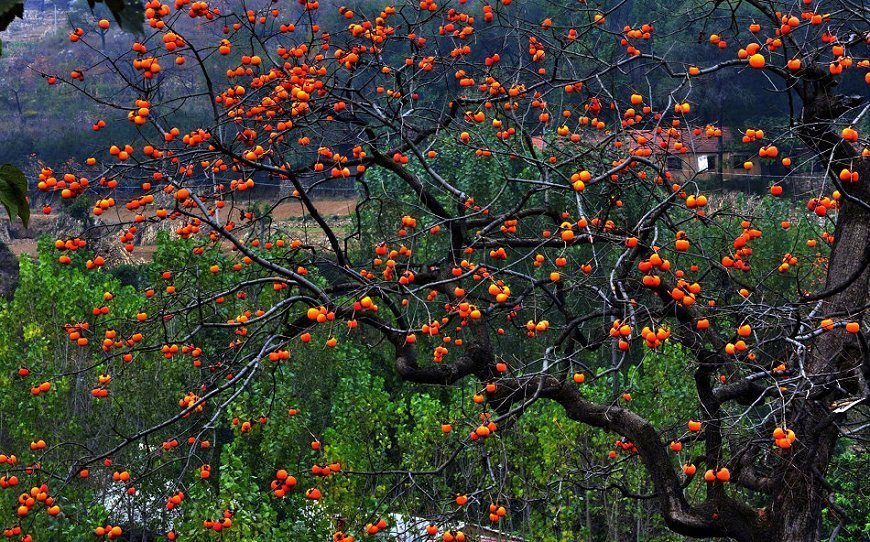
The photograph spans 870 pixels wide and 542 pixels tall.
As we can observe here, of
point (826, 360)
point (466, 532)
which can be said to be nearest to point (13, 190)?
point (826, 360)

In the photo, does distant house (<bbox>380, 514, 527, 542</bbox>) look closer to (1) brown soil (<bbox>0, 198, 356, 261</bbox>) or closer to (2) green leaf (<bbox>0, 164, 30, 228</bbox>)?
(2) green leaf (<bbox>0, 164, 30, 228</bbox>)

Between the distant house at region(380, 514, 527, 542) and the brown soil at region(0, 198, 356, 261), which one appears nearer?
the distant house at region(380, 514, 527, 542)

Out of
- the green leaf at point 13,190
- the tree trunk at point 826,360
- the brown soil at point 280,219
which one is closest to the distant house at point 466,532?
the tree trunk at point 826,360

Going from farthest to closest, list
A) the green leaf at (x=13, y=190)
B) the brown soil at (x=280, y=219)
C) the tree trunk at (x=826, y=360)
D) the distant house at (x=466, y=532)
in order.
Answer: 1. the brown soil at (x=280, y=219)
2. the distant house at (x=466, y=532)
3. the tree trunk at (x=826, y=360)
4. the green leaf at (x=13, y=190)

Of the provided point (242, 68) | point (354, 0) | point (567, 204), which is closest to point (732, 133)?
point (354, 0)

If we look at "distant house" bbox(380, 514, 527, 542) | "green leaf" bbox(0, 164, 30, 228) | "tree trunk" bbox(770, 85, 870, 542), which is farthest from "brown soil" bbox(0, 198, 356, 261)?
"green leaf" bbox(0, 164, 30, 228)

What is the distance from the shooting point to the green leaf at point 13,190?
5.06ft

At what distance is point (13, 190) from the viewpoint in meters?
1.56

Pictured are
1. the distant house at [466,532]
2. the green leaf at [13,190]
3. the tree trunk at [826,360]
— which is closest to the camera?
the green leaf at [13,190]

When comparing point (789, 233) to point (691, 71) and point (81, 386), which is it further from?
point (691, 71)

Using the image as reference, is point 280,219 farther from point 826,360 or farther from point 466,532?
point 826,360

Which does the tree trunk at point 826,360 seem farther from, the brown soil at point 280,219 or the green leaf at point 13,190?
the brown soil at point 280,219

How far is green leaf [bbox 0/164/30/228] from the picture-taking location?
1.54m

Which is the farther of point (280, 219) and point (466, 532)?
point (280, 219)
